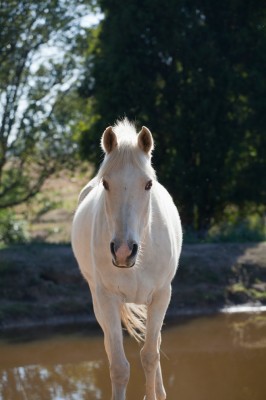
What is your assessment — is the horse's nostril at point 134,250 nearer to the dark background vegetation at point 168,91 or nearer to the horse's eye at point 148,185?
the horse's eye at point 148,185

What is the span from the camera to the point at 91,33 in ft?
46.8

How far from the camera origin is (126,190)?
427cm

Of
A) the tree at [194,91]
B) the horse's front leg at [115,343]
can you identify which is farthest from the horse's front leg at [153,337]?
the tree at [194,91]

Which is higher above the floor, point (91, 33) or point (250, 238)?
point (91, 33)

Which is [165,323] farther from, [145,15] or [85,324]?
[145,15]

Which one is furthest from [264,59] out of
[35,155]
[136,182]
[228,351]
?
[136,182]

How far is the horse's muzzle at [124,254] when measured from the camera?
4043mm

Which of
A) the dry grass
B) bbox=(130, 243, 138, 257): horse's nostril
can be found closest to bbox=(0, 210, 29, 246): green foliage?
the dry grass

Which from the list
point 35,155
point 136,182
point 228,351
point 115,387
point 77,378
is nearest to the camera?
point 136,182

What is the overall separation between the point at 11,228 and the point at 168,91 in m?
4.23

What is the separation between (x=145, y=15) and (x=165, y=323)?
6.46 m

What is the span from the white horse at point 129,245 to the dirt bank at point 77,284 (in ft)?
13.0

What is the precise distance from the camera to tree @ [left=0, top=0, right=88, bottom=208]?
1374 centimetres

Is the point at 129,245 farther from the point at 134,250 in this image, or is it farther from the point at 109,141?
the point at 109,141
